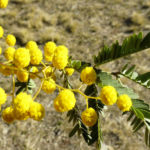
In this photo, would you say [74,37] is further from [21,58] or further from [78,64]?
[21,58]

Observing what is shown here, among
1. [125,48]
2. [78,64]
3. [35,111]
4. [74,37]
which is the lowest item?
[74,37]

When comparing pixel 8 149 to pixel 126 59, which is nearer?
pixel 8 149

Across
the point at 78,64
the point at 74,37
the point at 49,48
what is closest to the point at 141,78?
the point at 78,64

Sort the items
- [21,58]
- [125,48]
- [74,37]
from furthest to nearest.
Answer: [74,37]
[125,48]
[21,58]

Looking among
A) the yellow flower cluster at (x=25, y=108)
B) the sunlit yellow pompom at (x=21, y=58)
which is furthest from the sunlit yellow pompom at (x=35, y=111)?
the sunlit yellow pompom at (x=21, y=58)

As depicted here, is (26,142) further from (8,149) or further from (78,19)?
(78,19)

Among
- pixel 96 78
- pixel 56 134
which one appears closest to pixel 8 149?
pixel 56 134
